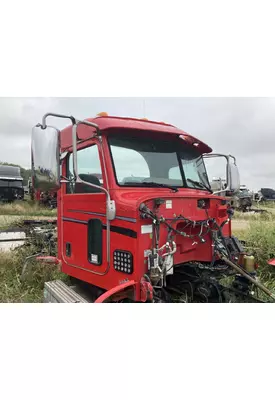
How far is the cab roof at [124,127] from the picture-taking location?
2.12 m

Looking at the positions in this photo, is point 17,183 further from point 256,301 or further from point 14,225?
point 256,301

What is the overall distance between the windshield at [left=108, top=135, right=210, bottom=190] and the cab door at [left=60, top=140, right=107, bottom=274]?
0.16 m

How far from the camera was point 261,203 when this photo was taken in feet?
17.3

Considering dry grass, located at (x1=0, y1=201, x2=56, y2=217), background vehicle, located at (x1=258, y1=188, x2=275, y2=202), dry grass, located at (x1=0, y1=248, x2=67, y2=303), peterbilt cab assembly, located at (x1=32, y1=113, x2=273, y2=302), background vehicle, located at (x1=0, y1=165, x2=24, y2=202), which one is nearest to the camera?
peterbilt cab assembly, located at (x1=32, y1=113, x2=273, y2=302)

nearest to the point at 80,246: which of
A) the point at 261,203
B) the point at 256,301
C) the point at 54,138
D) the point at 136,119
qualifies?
the point at 54,138

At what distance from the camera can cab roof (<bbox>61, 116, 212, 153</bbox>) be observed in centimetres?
212

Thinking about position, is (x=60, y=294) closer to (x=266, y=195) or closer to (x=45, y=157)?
(x=45, y=157)

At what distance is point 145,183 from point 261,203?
3.82 meters

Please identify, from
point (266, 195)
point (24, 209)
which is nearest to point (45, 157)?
point (24, 209)

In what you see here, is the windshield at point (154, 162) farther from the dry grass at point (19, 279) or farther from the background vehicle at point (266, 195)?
the background vehicle at point (266, 195)

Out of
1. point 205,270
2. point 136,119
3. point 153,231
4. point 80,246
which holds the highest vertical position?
point 136,119

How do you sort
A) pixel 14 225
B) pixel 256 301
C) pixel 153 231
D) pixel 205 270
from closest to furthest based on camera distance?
pixel 153 231
pixel 256 301
pixel 205 270
pixel 14 225
